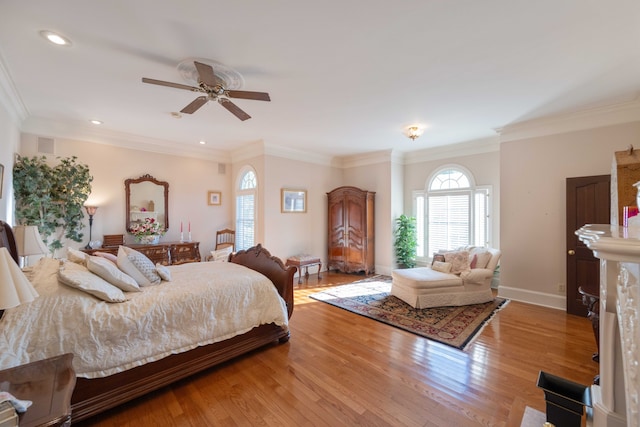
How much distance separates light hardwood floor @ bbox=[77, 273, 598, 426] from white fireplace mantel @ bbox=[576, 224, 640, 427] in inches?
28.2

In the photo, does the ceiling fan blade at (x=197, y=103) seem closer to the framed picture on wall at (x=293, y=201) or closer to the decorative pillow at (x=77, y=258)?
the decorative pillow at (x=77, y=258)

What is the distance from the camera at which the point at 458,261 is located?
4227 millimetres

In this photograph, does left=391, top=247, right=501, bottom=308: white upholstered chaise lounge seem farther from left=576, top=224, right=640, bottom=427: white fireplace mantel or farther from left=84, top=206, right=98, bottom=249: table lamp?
left=84, top=206, right=98, bottom=249: table lamp

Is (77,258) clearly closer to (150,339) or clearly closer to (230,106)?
(150,339)

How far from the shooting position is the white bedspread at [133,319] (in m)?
1.64

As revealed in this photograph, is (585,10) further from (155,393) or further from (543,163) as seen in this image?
(155,393)

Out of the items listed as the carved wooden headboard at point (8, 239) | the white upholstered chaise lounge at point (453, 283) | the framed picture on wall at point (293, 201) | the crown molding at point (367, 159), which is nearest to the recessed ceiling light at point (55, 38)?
the carved wooden headboard at point (8, 239)

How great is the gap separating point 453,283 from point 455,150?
9.18 ft

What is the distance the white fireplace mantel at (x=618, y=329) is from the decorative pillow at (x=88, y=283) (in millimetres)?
2770

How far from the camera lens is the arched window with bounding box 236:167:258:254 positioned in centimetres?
548

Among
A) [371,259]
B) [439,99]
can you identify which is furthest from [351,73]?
[371,259]

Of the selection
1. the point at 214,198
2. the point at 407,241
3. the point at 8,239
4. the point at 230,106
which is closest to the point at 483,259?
the point at 407,241

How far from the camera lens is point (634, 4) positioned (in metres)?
1.74

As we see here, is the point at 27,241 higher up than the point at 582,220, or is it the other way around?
the point at 582,220
